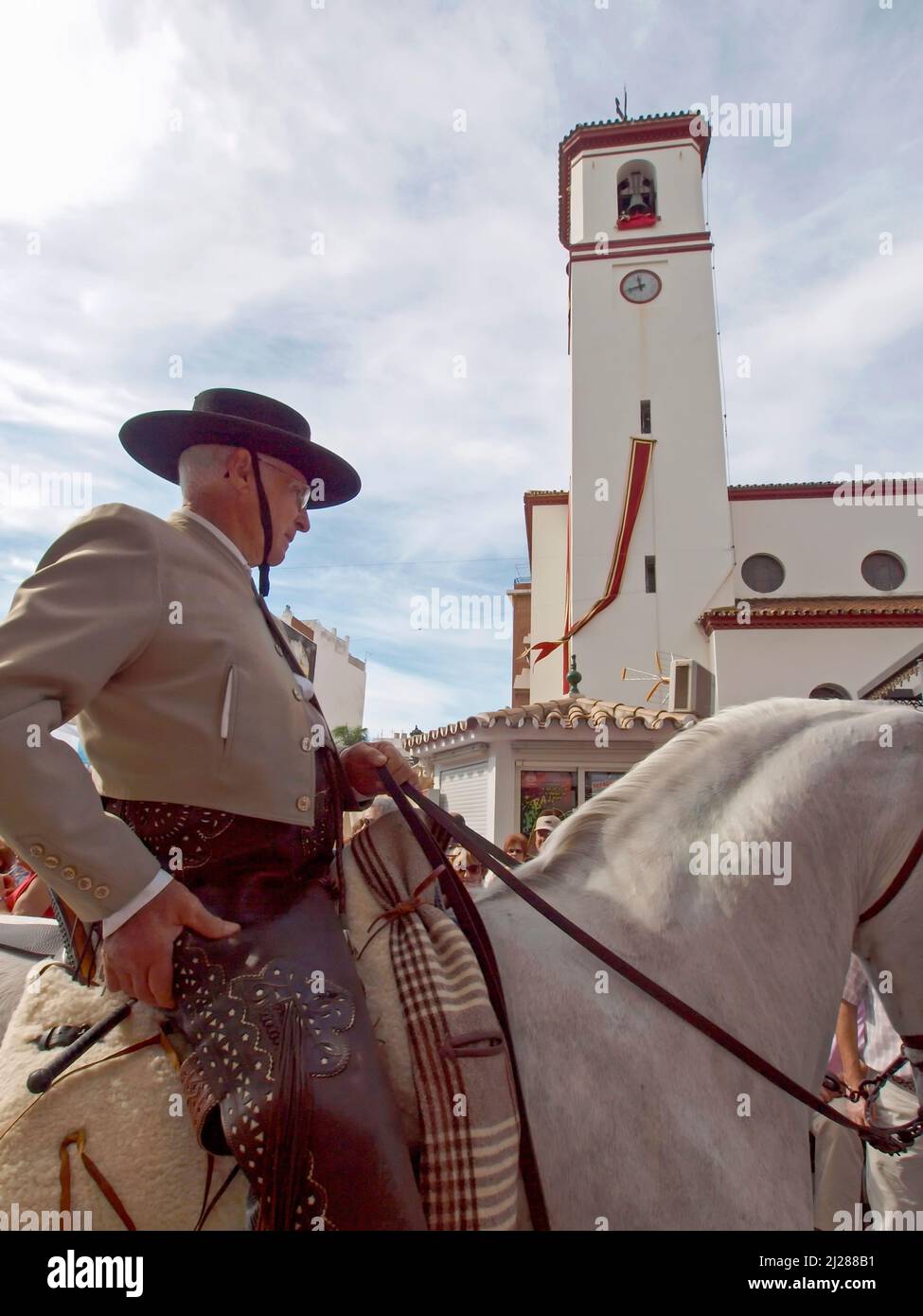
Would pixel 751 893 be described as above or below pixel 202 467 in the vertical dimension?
below

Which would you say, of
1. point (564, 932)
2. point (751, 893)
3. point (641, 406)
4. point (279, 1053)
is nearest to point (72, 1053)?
point (279, 1053)

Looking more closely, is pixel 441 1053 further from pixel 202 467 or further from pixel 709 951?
pixel 202 467

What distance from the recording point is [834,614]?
18.6 meters

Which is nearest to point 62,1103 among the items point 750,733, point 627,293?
point 750,733

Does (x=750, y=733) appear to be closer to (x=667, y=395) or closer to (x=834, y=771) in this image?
(x=834, y=771)

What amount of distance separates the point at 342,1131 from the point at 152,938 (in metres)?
0.49

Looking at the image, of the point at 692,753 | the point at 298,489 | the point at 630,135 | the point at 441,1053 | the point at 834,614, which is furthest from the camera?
the point at 630,135

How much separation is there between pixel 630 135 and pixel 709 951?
2687 cm

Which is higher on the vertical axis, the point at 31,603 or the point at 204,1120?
the point at 31,603

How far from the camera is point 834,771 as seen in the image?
219 cm

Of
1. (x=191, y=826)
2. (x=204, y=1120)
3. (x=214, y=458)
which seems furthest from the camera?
(x=214, y=458)

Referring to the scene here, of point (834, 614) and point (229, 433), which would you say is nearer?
point (229, 433)

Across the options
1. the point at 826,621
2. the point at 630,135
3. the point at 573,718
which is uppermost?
the point at 630,135
